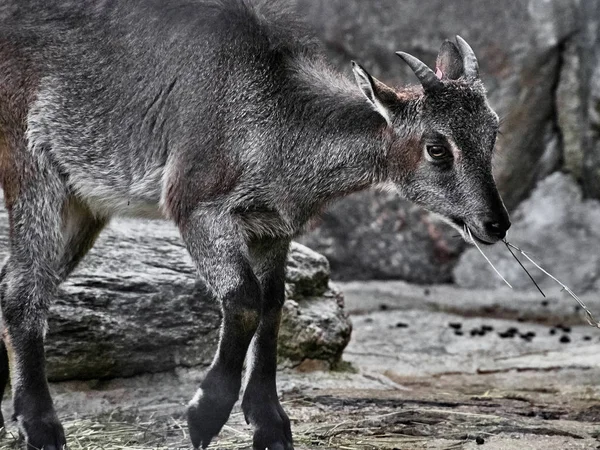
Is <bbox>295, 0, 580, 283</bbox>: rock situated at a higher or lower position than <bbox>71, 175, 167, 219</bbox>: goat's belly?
higher

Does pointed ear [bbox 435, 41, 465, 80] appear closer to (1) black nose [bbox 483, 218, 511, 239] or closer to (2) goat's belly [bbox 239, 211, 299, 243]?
(1) black nose [bbox 483, 218, 511, 239]

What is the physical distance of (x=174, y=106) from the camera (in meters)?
6.02

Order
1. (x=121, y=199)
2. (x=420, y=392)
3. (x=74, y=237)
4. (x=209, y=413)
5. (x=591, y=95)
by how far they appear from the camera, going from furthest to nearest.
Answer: (x=591, y=95) < (x=420, y=392) < (x=74, y=237) < (x=121, y=199) < (x=209, y=413)

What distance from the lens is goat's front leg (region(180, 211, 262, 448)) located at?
5469 mm

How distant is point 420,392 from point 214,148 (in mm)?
2677

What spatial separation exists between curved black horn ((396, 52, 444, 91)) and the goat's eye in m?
0.30

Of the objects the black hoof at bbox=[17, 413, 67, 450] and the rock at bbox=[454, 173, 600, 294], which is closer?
the black hoof at bbox=[17, 413, 67, 450]

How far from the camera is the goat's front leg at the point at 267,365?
223 inches

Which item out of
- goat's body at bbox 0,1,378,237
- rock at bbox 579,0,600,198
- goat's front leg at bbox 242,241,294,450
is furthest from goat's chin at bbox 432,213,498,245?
rock at bbox 579,0,600,198

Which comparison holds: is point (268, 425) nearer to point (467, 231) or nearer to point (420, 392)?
point (467, 231)

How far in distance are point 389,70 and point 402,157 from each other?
7017 millimetres

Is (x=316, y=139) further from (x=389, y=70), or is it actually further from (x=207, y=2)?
(x=389, y=70)

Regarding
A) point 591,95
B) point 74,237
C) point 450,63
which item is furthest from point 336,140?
point 591,95

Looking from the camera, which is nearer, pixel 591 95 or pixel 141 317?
pixel 141 317
